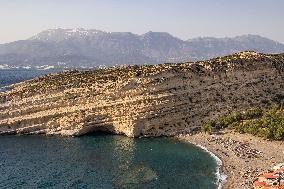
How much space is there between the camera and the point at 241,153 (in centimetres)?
7450

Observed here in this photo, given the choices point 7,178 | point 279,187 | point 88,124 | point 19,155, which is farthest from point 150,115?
point 279,187

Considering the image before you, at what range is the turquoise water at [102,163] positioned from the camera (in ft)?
203

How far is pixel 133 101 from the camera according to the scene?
9231 cm

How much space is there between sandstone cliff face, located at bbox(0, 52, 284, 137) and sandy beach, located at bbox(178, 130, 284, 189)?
6.70 metres

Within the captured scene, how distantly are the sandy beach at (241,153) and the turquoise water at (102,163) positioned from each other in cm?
252

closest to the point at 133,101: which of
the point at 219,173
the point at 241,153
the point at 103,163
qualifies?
the point at 103,163

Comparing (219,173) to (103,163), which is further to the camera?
(103,163)

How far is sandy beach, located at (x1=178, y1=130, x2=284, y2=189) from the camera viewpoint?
207ft

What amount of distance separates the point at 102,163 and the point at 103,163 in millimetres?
149

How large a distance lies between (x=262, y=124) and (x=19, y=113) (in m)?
46.9

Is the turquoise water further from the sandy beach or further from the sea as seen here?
the sandy beach

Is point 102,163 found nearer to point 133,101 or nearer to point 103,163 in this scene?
point 103,163

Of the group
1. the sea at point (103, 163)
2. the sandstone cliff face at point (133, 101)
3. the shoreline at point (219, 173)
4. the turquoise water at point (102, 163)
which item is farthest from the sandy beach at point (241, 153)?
the sandstone cliff face at point (133, 101)

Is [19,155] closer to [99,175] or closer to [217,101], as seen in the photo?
[99,175]
